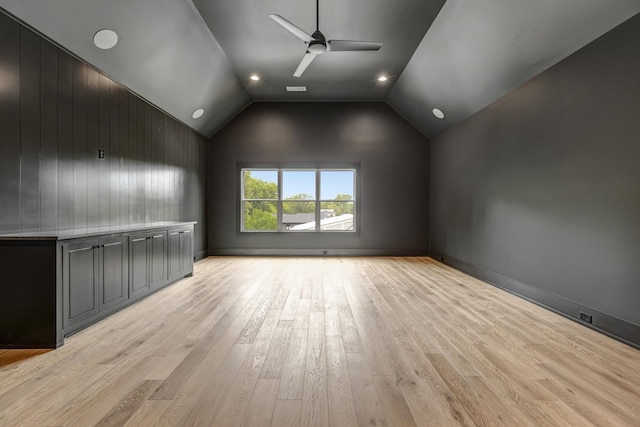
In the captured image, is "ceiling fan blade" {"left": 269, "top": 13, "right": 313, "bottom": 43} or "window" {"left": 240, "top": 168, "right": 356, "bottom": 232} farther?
"window" {"left": 240, "top": 168, "right": 356, "bottom": 232}

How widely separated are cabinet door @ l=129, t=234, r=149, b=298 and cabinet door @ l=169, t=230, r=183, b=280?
63 cm

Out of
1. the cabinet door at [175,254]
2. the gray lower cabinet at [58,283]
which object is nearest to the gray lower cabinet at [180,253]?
the cabinet door at [175,254]

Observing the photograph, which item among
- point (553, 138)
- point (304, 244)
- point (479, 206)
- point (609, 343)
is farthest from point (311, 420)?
point (304, 244)

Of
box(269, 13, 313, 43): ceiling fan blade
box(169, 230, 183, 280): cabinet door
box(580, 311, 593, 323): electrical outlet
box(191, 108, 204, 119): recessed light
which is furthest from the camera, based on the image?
box(191, 108, 204, 119): recessed light

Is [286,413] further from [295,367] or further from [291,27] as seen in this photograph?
[291,27]

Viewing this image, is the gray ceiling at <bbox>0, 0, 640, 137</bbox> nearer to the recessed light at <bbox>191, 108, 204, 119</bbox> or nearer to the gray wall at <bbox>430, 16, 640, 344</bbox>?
the recessed light at <bbox>191, 108, 204, 119</bbox>

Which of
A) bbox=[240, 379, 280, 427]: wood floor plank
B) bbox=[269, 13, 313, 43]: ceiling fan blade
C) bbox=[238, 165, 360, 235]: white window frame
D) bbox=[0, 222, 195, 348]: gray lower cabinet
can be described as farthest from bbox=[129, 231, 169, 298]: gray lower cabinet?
bbox=[238, 165, 360, 235]: white window frame

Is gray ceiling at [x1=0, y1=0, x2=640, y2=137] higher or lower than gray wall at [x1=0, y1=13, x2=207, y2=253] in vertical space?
higher

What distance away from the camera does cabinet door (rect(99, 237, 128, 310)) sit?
312 centimetres

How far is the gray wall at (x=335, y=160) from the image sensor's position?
7.50 metres

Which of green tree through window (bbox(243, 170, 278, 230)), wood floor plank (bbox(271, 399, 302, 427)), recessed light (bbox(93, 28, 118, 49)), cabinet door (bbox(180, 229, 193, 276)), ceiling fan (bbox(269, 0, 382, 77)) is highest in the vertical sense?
ceiling fan (bbox(269, 0, 382, 77))

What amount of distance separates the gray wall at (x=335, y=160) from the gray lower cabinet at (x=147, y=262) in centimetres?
319

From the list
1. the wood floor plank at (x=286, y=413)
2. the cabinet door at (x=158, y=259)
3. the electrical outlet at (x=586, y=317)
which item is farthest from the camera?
the cabinet door at (x=158, y=259)

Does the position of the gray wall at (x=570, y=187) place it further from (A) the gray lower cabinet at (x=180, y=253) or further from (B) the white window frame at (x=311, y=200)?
(A) the gray lower cabinet at (x=180, y=253)
